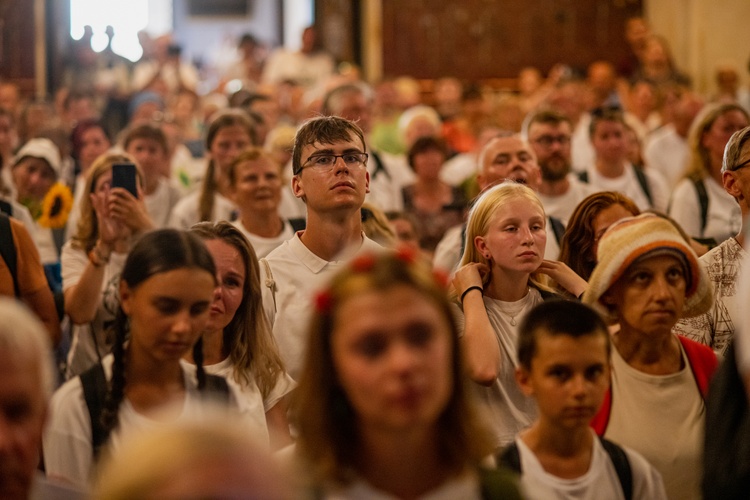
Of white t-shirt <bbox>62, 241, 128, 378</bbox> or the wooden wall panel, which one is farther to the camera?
the wooden wall panel

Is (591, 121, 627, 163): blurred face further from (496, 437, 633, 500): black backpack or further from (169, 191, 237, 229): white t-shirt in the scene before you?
(496, 437, 633, 500): black backpack

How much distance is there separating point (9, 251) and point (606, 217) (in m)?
2.56

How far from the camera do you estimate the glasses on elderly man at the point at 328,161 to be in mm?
4973

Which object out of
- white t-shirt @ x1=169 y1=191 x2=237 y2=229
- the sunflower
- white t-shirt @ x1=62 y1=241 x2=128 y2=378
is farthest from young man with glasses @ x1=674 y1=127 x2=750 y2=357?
the sunflower

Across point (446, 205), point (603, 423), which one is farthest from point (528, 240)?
point (446, 205)

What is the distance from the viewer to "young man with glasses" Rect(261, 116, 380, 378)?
4.83 meters

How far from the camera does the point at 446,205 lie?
27.2 ft

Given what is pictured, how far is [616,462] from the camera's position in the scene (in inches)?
130

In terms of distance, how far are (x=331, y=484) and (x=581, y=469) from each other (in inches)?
38.1

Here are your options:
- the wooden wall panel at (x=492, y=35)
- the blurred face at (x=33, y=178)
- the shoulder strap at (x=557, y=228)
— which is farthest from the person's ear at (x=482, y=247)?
the wooden wall panel at (x=492, y=35)

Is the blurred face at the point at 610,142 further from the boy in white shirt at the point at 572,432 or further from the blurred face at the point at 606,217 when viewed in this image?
the boy in white shirt at the point at 572,432

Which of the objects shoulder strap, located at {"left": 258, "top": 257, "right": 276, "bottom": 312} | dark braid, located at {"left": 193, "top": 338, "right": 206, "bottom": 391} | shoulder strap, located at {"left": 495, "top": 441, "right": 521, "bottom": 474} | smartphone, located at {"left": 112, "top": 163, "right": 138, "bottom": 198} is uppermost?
smartphone, located at {"left": 112, "top": 163, "right": 138, "bottom": 198}

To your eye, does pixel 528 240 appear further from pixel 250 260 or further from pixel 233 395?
pixel 233 395

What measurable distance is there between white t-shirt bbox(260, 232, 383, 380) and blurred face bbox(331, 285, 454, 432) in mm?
2162
